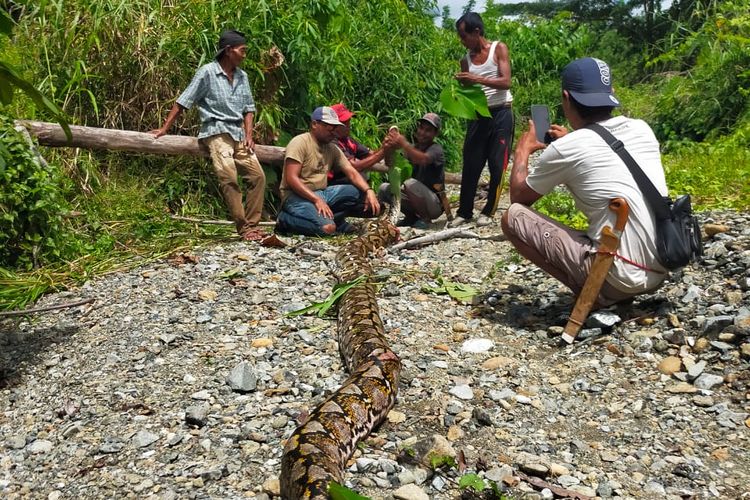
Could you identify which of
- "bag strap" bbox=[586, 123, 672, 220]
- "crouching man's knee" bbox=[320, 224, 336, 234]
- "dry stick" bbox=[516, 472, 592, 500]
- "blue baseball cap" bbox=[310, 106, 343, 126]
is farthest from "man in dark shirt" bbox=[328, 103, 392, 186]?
"dry stick" bbox=[516, 472, 592, 500]

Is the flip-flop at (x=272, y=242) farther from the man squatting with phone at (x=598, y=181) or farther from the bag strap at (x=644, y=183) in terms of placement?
the bag strap at (x=644, y=183)

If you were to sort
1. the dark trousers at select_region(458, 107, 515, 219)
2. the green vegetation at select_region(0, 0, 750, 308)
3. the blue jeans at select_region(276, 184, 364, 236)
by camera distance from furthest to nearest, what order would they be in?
the dark trousers at select_region(458, 107, 515, 219)
the blue jeans at select_region(276, 184, 364, 236)
the green vegetation at select_region(0, 0, 750, 308)

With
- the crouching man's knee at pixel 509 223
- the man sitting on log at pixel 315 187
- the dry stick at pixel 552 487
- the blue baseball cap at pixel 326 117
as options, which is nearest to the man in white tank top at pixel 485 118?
the man sitting on log at pixel 315 187

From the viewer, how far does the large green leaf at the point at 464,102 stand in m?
7.12

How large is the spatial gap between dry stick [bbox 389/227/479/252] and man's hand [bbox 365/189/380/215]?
3.70 ft

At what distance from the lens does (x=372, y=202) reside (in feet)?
30.3

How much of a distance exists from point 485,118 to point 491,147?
0.36m

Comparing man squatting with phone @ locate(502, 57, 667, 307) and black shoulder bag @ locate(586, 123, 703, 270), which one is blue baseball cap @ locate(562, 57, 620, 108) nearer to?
man squatting with phone @ locate(502, 57, 667, 307)

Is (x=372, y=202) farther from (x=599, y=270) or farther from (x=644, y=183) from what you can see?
(x=644, y=183)

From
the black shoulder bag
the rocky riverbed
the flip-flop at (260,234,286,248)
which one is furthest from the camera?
the flip-flop at (260,234,286,248)

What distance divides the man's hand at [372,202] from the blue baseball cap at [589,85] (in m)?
4.38

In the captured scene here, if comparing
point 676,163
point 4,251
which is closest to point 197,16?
point 4,251

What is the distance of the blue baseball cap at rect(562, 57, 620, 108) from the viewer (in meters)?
4.99

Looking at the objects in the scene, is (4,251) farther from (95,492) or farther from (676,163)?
(676,163)
